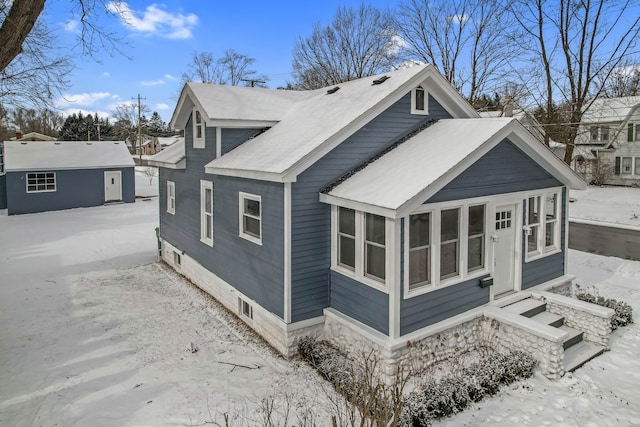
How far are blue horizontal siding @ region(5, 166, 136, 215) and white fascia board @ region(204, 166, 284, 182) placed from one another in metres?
21.4

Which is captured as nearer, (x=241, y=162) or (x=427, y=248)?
(x=427, y=248)

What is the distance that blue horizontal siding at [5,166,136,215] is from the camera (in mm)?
25891

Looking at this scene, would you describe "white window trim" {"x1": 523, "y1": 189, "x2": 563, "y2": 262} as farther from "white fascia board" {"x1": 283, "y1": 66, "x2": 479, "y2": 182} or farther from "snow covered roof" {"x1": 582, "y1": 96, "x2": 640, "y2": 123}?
"snow covered roof" {"x1": 582, "y1": 96, "x2": 640, "y2": 123}

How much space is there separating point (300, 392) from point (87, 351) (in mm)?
4732

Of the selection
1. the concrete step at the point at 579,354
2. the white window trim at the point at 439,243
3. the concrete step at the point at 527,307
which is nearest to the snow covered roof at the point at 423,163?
the white window trim at the point at 439,243

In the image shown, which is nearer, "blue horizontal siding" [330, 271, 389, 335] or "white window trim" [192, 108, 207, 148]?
"blue horizontal siding" [330, 271, 389, 335]

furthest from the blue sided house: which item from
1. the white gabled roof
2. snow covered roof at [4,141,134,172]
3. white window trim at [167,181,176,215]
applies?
snow covered roof at [4,141,134,172]

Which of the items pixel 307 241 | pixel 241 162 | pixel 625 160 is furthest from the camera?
pixel 625 160

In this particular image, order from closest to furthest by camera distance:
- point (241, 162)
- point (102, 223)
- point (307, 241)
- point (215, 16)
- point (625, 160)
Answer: point (307, 241) < point (241, 162) < point (215, 16) < point (102, 223) < point (625, 160)

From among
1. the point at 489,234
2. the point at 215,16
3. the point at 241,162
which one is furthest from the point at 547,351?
the point at 215,16

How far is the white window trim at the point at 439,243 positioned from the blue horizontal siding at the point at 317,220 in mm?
1065

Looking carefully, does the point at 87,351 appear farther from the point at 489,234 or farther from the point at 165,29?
the point at 165,29

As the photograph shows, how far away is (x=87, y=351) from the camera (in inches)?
349

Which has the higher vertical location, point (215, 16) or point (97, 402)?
point (215, 16)
